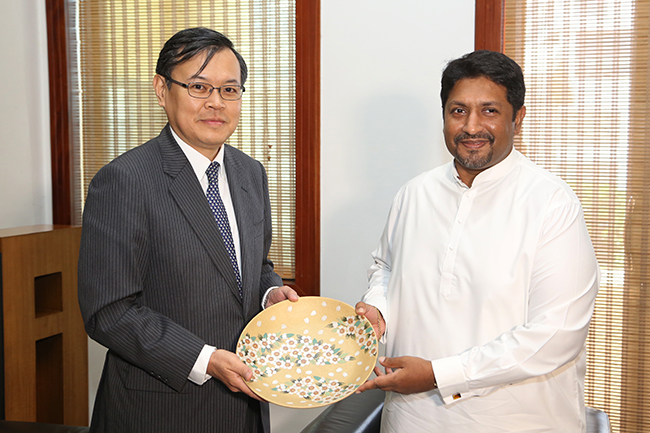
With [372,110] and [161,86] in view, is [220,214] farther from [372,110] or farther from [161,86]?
[372,110]

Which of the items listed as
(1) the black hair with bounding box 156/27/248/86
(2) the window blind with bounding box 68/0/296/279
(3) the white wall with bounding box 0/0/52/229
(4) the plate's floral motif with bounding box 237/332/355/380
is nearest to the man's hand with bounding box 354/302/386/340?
(4) the plate's floral motif with bounding box 237/332/355/380

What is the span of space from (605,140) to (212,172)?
1752 mm

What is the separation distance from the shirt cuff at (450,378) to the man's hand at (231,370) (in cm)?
47

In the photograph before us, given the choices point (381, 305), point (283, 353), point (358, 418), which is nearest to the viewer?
→ point (283, 353)

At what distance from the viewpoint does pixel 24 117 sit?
3.07 m

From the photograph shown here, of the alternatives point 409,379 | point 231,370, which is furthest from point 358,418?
point 231,370

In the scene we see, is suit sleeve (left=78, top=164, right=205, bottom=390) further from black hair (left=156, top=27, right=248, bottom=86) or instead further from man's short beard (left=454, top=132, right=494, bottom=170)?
man's short beard (left=454, top=132, right=494, bottom=170)

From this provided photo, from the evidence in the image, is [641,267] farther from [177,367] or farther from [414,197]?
[177,367]

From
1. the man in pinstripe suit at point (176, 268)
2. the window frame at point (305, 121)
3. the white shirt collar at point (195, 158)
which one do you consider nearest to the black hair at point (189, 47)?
the man in pinstripe suit at point (176, 268)

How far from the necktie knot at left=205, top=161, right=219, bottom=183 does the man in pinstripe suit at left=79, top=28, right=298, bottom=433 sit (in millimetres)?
14

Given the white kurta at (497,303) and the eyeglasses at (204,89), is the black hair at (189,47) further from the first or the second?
the white kurta at (497,303)

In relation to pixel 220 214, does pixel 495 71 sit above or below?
above

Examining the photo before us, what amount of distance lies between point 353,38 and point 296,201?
85 centimetres

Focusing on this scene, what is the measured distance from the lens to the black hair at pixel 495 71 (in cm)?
152
